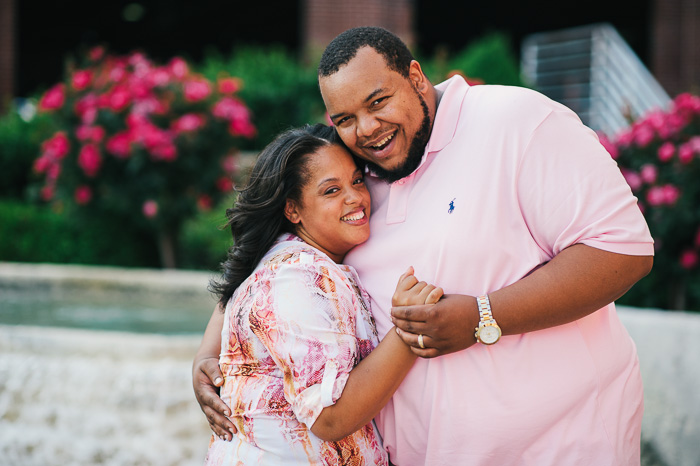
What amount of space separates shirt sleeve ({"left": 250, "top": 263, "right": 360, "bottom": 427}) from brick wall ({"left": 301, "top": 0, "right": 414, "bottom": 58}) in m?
10.1

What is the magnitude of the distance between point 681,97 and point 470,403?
169 inches

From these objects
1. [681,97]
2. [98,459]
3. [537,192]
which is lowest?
[98,459]

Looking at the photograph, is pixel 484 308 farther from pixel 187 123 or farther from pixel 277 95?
pixel 277 95

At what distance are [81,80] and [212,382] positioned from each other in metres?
5.97

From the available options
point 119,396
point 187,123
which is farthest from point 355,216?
point 187,123

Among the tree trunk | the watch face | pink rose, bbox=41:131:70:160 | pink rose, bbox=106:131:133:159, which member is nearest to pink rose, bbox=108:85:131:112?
pink rose, bbox=106:131:133:159

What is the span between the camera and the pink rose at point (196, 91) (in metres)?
7.50

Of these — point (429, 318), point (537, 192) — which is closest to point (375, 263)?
point (429, 318)

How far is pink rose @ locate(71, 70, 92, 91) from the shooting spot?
25.0 feet

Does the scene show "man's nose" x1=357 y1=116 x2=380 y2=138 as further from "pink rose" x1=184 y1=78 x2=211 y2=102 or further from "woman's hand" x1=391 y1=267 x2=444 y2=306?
"pink rose" x1=184 y1=78 x2=211 y2=102

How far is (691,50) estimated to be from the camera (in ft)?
42.5

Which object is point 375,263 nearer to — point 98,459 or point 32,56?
point 98,459

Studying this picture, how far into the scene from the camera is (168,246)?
8133 mm

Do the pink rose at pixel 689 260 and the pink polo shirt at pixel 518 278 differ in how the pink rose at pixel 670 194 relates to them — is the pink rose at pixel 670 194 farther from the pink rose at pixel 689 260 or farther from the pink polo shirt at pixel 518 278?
the pink polo shirt at pixel 518 278
